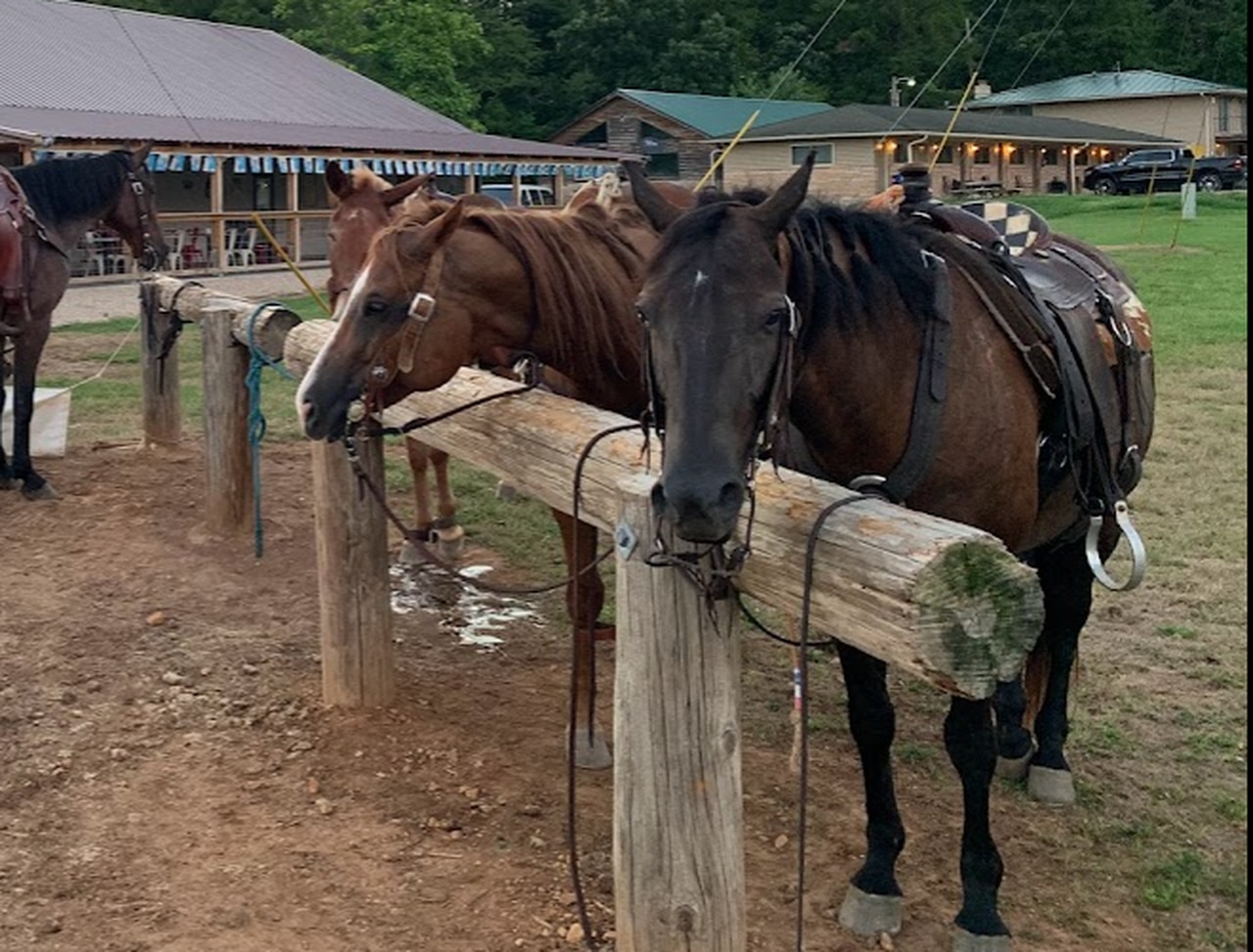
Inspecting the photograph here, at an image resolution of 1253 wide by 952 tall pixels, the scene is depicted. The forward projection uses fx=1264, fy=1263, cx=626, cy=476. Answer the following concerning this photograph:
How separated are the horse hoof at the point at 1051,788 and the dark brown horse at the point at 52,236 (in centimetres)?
546

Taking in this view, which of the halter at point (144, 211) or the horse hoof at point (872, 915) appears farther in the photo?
the halter at point (144, 211)

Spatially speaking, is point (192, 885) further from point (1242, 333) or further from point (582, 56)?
point (582, 56)

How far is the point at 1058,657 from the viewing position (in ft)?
14.0

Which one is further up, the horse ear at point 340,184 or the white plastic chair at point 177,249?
the horse ear at point 340,184

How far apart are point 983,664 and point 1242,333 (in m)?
12.5

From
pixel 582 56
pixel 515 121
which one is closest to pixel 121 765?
pixel 515 121

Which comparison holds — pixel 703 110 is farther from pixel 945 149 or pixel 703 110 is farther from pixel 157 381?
pixel 157 381

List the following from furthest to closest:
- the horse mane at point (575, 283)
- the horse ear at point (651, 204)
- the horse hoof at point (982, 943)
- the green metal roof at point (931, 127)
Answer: the green metal roof at point (931, 127), the horse mane at point (575, 283), the horse hoof at point (982, 943), the horse ear at point (651, 204)

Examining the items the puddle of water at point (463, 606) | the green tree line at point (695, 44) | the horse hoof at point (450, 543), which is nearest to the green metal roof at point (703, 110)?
the green tree line at point (695, 44)

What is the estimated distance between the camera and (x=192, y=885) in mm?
3373

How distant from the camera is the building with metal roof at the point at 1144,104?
53.2m

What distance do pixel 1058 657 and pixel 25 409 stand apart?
5766mm

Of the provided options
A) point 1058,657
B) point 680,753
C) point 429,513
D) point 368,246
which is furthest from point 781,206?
point 429,513

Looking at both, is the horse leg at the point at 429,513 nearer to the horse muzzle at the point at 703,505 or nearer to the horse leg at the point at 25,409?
the horse leg at the point at 25,409
